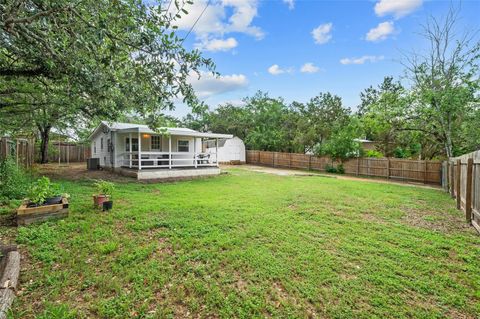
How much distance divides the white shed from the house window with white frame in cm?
961

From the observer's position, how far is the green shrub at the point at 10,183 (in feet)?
21.2

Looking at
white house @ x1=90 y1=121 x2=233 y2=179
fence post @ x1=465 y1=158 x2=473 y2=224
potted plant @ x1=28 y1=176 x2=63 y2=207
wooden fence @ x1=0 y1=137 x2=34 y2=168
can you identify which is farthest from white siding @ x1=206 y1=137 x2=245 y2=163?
fence post @ x1=465 y1=158 x2=473 y2=224

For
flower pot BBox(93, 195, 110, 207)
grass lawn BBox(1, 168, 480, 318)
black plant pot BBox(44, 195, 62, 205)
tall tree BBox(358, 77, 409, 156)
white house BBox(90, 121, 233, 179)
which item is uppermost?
tall tree BBox(358, 77, 409, 156)

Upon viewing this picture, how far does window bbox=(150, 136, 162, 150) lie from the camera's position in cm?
1438

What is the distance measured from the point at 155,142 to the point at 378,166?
14325 millimetres

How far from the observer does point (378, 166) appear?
15.0m

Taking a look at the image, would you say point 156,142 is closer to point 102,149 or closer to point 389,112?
point 102,149

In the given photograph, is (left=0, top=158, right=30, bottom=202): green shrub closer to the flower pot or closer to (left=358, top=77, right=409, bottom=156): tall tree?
the flower pot

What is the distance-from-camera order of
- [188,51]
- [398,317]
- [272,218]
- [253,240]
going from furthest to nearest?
1. [272,218]
2. [253,240]
3. [188,51]
4. [398,317]

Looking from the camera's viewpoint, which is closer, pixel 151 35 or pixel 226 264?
pixel 151 35

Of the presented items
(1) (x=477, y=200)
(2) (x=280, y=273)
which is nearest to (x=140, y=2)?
(2) (x=280, y=273)

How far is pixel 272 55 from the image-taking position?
43.4 ft

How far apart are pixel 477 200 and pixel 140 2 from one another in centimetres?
736

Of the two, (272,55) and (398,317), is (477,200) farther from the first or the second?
(272,55)
